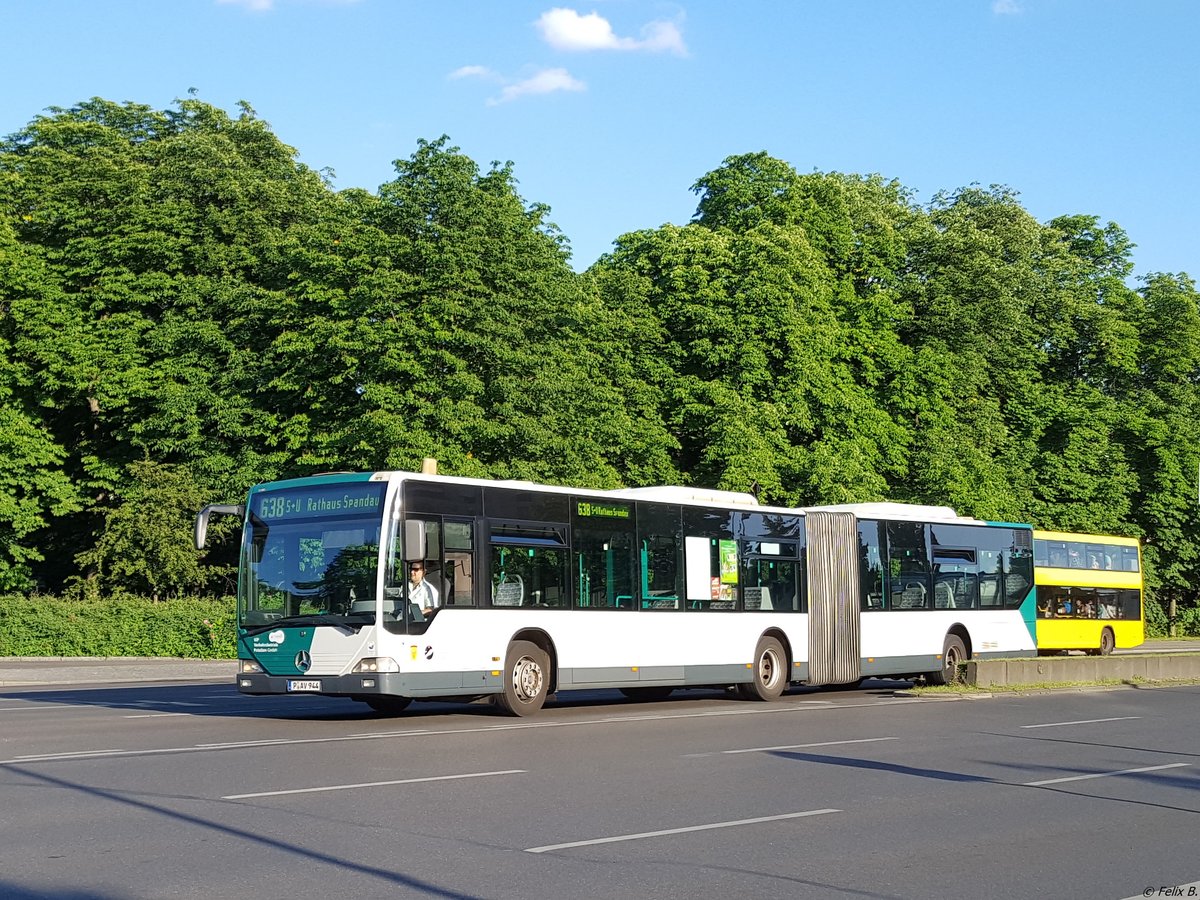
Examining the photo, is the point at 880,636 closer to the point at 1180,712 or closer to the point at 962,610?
the point at 962,610

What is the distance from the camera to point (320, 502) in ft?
60.4

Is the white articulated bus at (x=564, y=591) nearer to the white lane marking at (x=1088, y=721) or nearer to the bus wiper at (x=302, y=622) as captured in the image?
the bus wiper at (x=302, y=622)

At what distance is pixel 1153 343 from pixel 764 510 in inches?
1837

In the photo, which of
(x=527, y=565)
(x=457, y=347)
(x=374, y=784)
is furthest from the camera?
(x=457, y=347)

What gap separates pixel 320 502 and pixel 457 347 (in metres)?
22.3

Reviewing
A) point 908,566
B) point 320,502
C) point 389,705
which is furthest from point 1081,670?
point 320,502

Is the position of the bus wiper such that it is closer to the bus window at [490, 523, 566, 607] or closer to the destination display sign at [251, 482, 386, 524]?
the destination display sign at [251, 482, 386, 524]

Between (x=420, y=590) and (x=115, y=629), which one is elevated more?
(x=420, y=590)

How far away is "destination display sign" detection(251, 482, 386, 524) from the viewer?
18.0 m

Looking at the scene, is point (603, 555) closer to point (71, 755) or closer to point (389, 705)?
point (389, 705)

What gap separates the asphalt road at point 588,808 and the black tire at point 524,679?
0.57 metres

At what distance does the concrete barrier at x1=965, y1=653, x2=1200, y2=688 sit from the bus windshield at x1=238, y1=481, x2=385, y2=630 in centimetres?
1353

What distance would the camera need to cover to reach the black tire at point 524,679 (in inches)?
762

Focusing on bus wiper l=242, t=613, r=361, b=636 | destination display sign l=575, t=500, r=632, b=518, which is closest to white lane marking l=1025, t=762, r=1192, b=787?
bus wiper l=242, t=613, r=361, b=636
